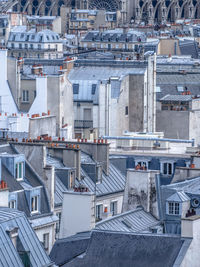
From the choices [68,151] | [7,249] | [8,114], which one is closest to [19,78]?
[8,114]

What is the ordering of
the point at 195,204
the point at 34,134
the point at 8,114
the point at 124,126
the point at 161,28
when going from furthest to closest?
the point at 161,28, the point at 124,126, the point at 8,114, the point at 34,134, the point at 195,204

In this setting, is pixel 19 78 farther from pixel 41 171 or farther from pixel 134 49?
pixel 134 49

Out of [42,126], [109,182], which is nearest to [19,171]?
[109,182]

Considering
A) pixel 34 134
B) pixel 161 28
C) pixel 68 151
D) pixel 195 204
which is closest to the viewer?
pixel 195 204

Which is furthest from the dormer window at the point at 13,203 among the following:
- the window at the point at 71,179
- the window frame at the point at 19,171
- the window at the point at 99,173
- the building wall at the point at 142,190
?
the window at the point at 99,173

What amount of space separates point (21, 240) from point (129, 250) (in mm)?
3128

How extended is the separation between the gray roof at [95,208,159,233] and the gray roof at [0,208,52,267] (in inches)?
166

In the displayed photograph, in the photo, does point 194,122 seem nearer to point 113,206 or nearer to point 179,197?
point 113,206

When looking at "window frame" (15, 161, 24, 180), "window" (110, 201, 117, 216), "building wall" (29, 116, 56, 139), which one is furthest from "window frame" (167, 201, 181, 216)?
"building wall" (29, 116, 56, 139)

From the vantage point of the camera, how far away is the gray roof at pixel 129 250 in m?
32.2

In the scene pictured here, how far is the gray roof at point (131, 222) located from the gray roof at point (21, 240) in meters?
4.22

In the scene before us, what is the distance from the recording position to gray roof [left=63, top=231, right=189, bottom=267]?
106 ft

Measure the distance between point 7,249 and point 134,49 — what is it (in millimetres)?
79638

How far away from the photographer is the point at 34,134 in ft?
162
